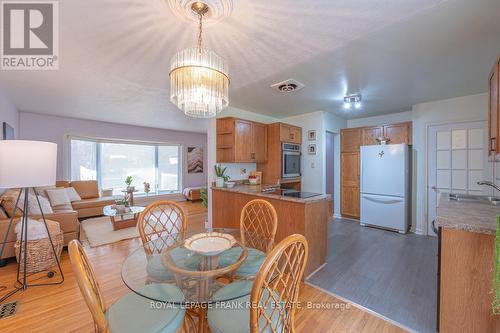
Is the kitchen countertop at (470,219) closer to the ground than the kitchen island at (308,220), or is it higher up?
higher up

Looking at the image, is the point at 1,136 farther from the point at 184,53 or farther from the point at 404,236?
the point at 404,236

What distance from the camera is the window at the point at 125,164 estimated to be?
18.0 ft

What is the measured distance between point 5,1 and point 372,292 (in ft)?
12.6

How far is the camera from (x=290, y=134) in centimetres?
412

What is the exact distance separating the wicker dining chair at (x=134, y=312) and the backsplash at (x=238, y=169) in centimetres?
262

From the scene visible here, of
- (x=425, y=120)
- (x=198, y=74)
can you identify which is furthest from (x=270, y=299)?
(x=425, y=120)

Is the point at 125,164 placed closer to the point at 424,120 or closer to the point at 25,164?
the point at 25,164

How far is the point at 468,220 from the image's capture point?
1.36 meters

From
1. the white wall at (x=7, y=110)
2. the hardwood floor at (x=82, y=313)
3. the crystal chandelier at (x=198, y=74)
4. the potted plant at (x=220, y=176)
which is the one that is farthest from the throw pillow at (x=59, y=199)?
the crystal chandelier at (x=198, y=74)

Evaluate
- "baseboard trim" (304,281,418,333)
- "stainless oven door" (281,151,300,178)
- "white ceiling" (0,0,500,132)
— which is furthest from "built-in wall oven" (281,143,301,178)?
"baseboard trim" (304,281,418,333)

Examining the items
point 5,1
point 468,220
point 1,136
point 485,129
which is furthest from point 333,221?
point 1,136

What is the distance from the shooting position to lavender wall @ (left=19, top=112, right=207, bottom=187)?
4703 mm

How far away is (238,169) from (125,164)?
4346 mm

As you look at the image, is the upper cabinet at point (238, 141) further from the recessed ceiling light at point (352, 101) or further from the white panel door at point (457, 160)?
the white panel door at point (457, 160)
